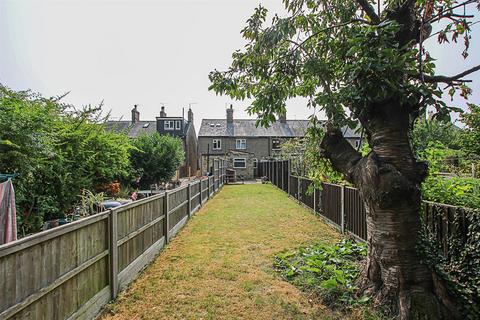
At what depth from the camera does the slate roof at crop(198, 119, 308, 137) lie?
3434 cm

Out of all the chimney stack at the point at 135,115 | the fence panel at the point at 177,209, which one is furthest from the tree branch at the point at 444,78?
the chimney stack at the point at 135,115

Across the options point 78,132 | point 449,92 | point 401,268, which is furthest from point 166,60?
point 401,268

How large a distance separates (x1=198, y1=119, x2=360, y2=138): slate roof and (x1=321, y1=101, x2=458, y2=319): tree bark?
100 feet

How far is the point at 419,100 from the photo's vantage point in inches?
112

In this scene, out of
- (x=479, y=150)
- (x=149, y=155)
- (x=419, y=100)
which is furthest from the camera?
(x=149, y=155)

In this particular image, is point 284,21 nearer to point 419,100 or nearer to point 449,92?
point 419,100

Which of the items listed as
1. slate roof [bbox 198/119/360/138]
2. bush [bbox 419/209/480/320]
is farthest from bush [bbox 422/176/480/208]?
slate roof [bbox 198/119/360/138]

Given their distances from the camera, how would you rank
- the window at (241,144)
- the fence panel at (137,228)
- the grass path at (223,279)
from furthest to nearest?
the window at (241,144)
the fence panel at (137,228)
the grass path at (223,279)

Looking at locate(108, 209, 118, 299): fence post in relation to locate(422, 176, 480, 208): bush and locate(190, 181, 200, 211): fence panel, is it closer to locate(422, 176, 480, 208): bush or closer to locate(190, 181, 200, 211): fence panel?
locate(422, 176, 480, 208): bush

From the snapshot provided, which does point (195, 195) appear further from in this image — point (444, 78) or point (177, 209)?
point (444, 78)

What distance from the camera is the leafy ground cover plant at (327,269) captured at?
3.55 m

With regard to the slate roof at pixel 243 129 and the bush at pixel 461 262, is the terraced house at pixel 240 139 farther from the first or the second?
the bush at pixel 461 262

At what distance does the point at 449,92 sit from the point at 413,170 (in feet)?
4.12

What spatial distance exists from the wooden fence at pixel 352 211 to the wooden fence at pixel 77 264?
316cm
